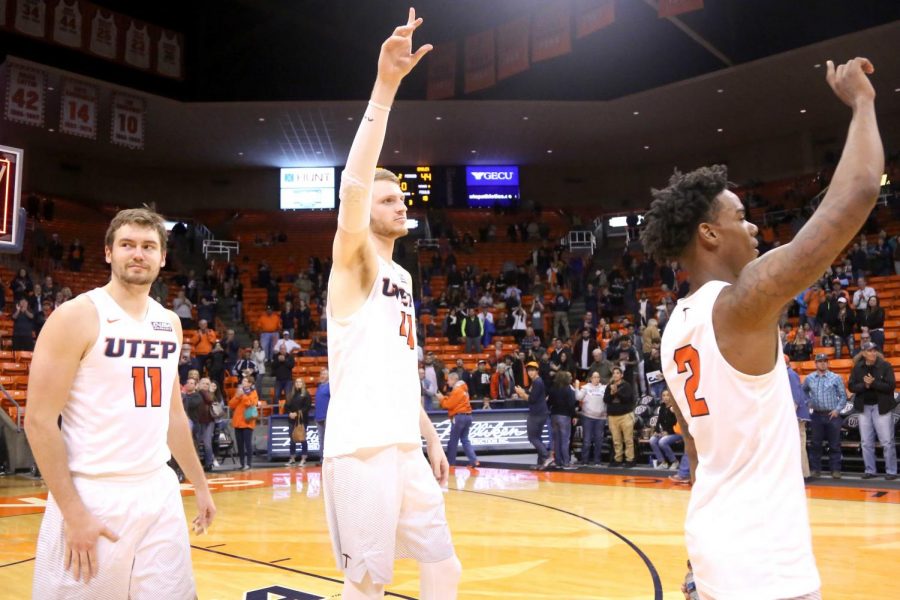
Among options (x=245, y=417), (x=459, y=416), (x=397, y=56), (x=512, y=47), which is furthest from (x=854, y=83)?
(x=512, y=47)

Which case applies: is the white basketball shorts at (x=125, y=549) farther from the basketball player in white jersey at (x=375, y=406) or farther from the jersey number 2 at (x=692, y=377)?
the jersey number 2 at (x=692, y=377)

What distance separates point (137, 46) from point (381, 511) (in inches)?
792

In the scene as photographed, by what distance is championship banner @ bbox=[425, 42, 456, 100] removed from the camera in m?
20.2

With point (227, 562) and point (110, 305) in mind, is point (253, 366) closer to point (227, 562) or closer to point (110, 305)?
point (227, 562)

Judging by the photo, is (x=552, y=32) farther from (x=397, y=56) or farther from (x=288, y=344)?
(x=397, y=56)

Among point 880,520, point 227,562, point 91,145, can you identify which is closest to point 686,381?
point 227,562

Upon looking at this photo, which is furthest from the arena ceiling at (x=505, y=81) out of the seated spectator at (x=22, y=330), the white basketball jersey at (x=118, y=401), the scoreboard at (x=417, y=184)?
the white basketball jersey at (x=118, y=401)

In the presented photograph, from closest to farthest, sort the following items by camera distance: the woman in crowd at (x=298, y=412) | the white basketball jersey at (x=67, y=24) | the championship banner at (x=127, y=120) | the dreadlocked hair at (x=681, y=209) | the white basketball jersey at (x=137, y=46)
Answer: the dreadlocked hair at (x=681, y=209), the woman in crowd at (x=298, y=412), the white basketball jersey at (x=67, y=24), the white basketball jersey at (x=137, y=46), the championship banner at (x=127, y=120)

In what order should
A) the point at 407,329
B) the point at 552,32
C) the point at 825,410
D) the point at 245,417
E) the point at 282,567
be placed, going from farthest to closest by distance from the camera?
the point at 552,32 → the point at 245,417 → the point at 825,410 → the point at 282,567 → the point at 407,329

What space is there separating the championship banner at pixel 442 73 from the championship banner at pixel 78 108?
850cm

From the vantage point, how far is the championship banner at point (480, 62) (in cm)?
1947

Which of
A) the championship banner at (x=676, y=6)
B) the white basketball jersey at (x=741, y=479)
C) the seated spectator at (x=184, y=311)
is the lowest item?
the white basketball jersey at (x=741, y=479)

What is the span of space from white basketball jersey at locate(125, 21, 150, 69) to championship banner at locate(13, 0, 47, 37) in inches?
80.3

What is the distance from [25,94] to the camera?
19.1m
